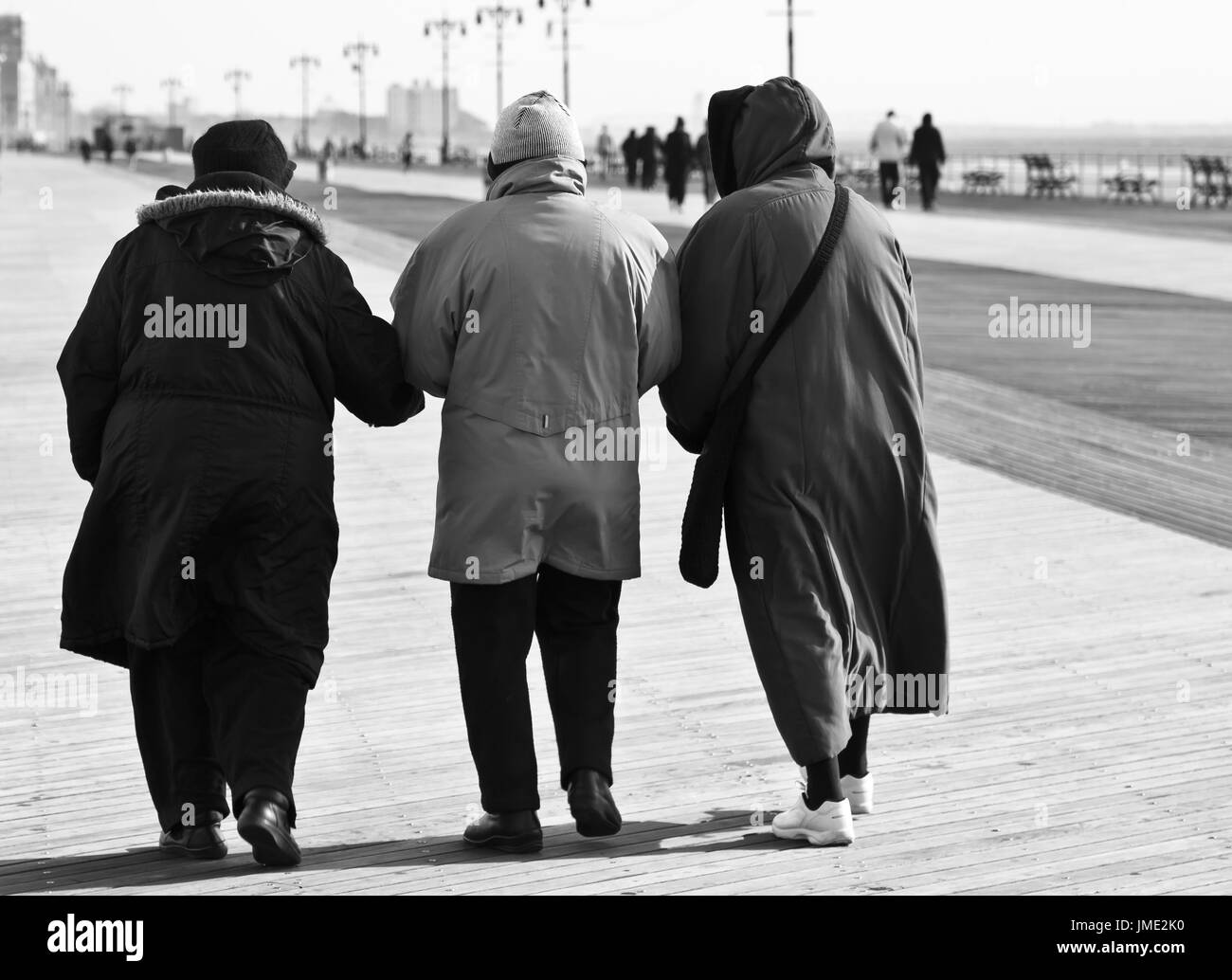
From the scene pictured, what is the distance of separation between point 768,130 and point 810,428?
2.25 ft

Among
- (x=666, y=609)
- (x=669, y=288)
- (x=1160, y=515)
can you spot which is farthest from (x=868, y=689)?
(x=1160, y=515)

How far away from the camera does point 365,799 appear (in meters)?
4.82

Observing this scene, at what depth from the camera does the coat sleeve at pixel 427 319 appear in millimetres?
4273

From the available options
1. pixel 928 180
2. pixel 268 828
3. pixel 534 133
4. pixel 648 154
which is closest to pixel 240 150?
pixel 534 133

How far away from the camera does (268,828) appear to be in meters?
4.12

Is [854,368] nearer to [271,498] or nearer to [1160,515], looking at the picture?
[271,498]

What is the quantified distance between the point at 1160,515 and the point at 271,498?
5.36 meters

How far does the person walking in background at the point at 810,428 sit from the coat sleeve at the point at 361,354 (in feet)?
2.14

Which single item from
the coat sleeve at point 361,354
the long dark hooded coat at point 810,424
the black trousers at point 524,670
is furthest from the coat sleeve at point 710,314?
the coat sleeve at point 361,354

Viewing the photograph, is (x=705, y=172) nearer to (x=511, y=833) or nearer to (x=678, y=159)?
(x=678, y=159)

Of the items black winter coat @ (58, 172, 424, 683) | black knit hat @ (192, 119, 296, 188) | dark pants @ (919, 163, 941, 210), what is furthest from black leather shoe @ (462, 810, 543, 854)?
dark pants @ (919, 163, 941, 210)

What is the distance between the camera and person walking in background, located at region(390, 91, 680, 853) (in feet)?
13.9

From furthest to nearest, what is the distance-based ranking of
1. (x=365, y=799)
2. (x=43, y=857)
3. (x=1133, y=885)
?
(x=365, y=799), (x=43, y=857), (x=1133, y=885)
